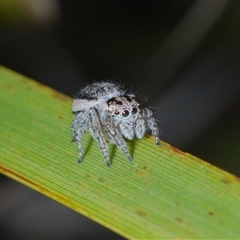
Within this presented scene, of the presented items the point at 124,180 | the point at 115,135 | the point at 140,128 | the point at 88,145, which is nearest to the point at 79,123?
the point at 88,145

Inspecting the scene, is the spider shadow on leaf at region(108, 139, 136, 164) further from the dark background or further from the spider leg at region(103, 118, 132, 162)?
the dark background

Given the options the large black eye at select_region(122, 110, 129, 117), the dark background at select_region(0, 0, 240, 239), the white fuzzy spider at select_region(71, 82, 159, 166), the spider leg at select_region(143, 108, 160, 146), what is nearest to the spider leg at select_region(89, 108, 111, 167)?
the white fuzzy spider at select_region(71, 82, 159, 166)

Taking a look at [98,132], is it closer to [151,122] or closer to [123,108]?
[123,108]

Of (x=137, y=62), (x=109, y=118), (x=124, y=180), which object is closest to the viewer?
(x=124, y=180)

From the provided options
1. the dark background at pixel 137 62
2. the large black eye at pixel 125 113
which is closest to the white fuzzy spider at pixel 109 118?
the large black eye at pixel 125 113

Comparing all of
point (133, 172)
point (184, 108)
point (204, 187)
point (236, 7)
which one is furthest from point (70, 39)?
point (204, 187)

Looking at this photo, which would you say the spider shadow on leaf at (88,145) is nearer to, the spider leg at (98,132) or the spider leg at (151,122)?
the spider leg at (98,132)

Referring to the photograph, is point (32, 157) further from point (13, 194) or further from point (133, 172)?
point (13, 194)
